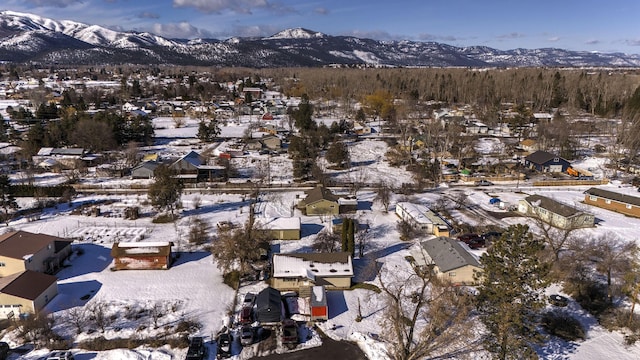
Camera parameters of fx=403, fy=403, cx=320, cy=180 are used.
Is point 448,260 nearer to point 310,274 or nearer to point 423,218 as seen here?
point 423,218

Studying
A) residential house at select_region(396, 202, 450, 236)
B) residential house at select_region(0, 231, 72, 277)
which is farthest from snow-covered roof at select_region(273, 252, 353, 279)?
residential house at select_region(0, 231, 72, 277)

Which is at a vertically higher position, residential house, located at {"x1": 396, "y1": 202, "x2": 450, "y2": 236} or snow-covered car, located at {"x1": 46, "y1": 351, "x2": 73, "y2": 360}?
residential house, located at {"x1": 396, "y1": 202, "x2": 450, "y2": 236}

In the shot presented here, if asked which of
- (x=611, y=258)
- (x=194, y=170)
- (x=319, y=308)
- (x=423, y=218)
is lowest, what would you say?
(x=319, y=308)

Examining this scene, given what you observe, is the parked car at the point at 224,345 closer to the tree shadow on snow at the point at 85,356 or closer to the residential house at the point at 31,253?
the tree shadow on snow at the point at 85,356

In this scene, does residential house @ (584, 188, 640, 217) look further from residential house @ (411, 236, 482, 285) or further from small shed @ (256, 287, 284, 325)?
small shed @ (256, 287, 284, 325)

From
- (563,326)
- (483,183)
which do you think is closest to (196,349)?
(563,326)

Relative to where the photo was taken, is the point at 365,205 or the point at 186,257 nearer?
the point at 186,257
